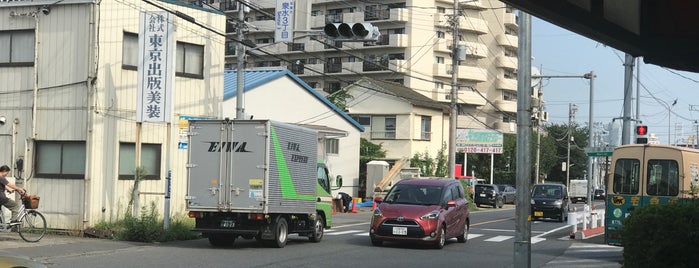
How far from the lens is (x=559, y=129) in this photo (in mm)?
95438

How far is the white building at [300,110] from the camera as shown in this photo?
114 ft

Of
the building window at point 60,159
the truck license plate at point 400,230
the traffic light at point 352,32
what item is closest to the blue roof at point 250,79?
the building window at point 60,159

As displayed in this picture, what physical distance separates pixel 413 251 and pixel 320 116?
931 inches

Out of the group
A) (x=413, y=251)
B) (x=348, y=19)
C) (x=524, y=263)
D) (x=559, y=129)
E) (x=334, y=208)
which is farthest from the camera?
(x=559, y=129)

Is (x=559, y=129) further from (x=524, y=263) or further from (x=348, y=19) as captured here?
(x=524, y=263)

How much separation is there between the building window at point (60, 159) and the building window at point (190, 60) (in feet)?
12.3

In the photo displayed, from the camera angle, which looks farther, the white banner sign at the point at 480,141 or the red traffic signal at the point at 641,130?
the white banner sign at the point at 480,141

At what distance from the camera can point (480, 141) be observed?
202 ft

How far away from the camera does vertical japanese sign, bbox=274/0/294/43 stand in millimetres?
23578

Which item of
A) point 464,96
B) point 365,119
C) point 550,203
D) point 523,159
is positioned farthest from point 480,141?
point 523,159

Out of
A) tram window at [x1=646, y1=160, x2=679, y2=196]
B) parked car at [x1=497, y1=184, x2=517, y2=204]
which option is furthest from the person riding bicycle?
parked car at [x1=497, y1=184, x2=517, y2=204]

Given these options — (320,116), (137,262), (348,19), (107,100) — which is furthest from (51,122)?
(348,19)

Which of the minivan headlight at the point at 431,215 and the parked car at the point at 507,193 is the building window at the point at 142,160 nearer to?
the minivan headlight at the point at 431,215

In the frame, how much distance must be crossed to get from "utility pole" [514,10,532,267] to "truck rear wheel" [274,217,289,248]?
838 centimetres
